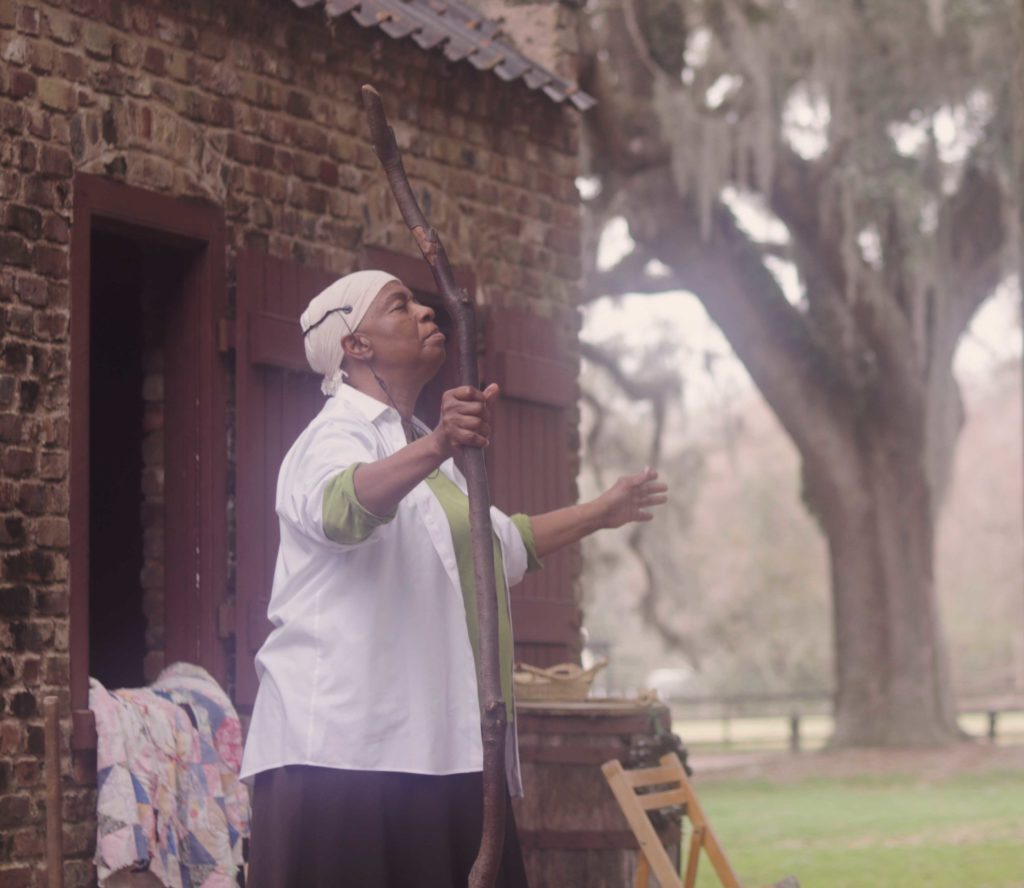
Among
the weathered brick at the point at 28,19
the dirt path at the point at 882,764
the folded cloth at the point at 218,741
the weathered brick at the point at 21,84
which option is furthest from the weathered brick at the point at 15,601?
the dirt path at the point at 882,764

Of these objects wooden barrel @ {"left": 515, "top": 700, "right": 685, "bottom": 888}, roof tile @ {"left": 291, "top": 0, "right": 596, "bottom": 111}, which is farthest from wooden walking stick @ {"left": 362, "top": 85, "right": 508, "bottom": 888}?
roof tile @ {"left": 291, "top": 0, "right": 596, "bottom": 111}

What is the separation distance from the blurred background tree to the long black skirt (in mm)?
12505

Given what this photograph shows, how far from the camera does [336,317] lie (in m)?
3.70

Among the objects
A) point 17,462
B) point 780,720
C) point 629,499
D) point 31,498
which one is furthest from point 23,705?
point 780,720

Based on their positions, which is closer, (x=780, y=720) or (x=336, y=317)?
(x=336, y=317)

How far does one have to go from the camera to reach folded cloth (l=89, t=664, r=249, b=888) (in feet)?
19.0

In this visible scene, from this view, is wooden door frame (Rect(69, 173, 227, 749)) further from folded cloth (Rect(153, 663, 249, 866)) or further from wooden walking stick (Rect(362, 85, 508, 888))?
wooden walking stick (Rect(362, 85, 508, 888))

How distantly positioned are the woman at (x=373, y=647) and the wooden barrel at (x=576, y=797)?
2.82 meters

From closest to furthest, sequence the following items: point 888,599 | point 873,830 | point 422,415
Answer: point 422,415 < point 873,830 < point 888,599

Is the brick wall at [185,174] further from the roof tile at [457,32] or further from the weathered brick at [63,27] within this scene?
the roof tile at [457,32]

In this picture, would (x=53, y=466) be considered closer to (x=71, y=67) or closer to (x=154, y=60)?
(x=71, y=67)

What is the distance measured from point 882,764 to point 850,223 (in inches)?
185

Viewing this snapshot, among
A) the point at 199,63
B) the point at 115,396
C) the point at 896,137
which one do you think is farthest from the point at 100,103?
the point at 896,137

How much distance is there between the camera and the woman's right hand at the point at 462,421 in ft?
10.7
